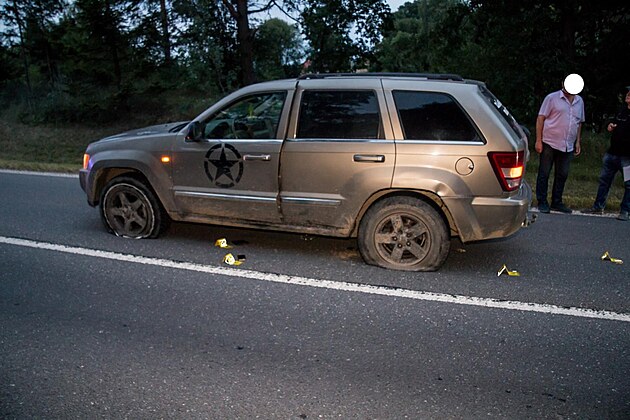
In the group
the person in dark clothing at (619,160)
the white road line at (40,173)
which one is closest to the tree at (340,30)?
the white road line at (40,173)

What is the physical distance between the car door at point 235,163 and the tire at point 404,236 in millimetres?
1006

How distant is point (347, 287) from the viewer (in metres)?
4.89

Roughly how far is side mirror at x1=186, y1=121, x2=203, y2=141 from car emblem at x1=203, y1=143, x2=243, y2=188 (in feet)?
0.63

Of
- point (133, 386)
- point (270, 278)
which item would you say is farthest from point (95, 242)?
point (133, 386)

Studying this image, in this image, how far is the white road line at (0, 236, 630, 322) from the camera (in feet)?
14.5

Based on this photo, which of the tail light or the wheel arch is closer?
the tail light

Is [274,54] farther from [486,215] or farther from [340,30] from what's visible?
[486,215]

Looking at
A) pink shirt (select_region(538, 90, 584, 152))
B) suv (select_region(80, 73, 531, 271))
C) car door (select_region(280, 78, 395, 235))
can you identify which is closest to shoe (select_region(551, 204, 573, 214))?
pink shirt (select_region(538, 90, 584, 152))

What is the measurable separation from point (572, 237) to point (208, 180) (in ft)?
13.8

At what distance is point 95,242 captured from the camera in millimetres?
6172

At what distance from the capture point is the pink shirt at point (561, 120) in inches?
305

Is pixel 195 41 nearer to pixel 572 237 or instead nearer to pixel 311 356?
pixel 572 237

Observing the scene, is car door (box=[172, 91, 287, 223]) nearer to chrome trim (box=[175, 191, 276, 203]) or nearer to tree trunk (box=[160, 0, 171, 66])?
chrome trim (box=[175, 191, 276, 203])

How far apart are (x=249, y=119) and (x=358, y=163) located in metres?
1.30
